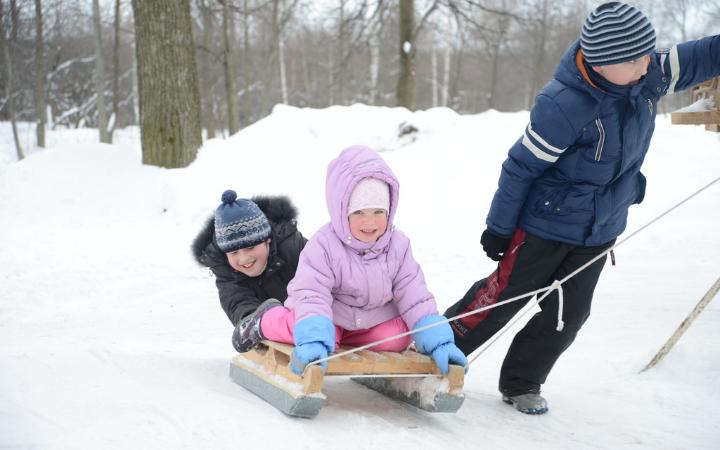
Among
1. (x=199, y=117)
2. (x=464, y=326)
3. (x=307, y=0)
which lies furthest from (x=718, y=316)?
(x=307, y=0)

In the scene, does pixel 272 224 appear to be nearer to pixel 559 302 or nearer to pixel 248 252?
pixel 248 252

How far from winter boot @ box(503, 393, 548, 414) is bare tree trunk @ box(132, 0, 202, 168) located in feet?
22.2

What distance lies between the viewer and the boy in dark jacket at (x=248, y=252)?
11.3ft

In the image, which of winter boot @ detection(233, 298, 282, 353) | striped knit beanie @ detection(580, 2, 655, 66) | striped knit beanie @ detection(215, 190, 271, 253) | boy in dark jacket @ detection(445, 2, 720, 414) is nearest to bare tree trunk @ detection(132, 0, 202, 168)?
striped knit beanie @ detection(215, 190, 271, 253)

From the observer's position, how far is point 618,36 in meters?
2.81

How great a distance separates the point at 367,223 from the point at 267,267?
2.79 ft

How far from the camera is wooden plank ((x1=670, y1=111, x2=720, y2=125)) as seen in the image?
3.55 m

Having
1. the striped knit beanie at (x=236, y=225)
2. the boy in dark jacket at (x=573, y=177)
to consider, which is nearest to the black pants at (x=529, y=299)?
the boy in dark jacket at (x=573, y=177)

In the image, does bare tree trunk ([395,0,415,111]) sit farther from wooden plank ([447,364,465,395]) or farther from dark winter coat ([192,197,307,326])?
wooden plank ([447,364,465,395])

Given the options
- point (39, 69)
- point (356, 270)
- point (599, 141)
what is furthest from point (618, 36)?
point (39, 69)

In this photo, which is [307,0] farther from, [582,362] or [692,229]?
[582,362]

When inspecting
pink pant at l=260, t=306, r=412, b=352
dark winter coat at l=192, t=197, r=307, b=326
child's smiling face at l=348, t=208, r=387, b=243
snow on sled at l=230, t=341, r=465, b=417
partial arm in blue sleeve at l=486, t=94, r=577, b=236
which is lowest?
snow on sled at l=230, t=341, r=465, b=417

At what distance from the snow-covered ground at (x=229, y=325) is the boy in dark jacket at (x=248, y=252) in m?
0.36

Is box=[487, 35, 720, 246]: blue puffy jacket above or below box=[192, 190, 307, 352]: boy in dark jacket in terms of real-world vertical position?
above
